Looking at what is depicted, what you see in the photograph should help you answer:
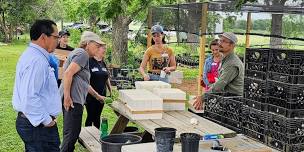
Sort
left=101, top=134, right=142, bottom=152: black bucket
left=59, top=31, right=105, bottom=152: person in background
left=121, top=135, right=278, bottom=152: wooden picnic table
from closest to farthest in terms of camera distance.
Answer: left=121, top=135, right=278, bottom=152: wooden picnic table
left=101, top=134, right=142, bottom=152: black bucket
left=59, top=31, right=105, bottom=152: person in background

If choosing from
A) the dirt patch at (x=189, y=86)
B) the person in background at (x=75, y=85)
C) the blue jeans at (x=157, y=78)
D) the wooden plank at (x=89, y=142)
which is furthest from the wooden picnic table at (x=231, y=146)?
the dirt patch at (x=189, y=86)

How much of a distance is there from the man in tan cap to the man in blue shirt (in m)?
2.05

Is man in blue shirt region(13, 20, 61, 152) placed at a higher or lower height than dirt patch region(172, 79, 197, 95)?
higher

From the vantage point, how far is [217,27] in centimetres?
1097

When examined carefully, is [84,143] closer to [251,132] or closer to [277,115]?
[251,132]

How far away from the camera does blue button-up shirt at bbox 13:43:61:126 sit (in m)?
4.22

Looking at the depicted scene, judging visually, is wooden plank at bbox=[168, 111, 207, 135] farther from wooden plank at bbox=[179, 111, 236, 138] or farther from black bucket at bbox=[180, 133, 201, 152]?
black bucket at bbox=[180, 133, 201, 152]

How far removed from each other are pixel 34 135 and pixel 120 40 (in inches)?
500

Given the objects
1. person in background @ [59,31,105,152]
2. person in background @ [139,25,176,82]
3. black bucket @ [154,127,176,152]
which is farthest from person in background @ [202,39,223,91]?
black bucket @ [154,127,176,152]

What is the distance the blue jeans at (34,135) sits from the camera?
14.5ft

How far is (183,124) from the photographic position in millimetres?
5102

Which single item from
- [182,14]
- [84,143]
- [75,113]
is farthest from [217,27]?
[75,113]

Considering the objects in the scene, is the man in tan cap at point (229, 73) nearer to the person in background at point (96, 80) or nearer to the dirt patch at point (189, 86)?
the person in background at point (96, 80)

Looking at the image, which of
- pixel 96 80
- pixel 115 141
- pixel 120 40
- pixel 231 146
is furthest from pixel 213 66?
pixel 120 40
